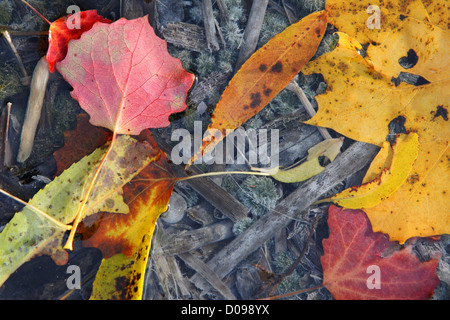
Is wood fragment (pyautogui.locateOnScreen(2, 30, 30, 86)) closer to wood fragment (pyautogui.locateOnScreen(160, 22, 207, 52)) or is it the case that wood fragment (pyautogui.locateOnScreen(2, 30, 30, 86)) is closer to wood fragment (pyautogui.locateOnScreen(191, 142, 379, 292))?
wood fragment (pyautogui.locateOnScreen(160, 22, 207, 52))

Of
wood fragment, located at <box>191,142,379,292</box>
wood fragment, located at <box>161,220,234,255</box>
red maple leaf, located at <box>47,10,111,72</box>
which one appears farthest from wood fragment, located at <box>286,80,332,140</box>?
red maple leaf, located at <box>47,10,111,72</box>

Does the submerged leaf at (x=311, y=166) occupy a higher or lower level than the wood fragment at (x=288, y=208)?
higher

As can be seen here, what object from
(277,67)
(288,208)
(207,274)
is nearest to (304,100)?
(277,67)

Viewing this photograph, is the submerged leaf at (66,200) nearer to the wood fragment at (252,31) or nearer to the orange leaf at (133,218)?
the orange leaf at (133,218)

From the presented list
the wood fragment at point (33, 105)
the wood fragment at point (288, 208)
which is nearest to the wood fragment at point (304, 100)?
the wood fragment at point (288, 208)

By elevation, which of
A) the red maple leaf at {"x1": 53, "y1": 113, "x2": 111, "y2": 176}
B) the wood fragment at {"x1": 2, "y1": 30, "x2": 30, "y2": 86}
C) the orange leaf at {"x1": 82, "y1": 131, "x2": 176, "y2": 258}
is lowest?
the orange leaf at {"x1": 82, "y1": 131, "x2": 176, "y2": 258}
